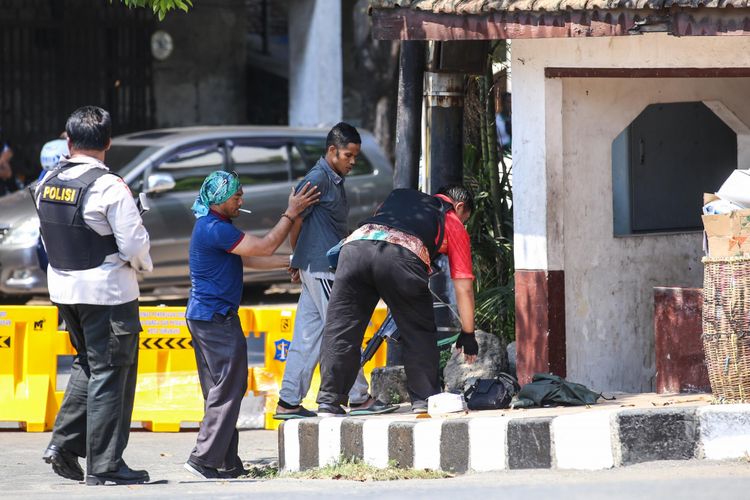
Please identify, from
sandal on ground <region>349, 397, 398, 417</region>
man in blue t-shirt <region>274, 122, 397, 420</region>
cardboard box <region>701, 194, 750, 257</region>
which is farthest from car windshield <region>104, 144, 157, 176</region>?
cardboard box <region>701, 194, 750, 257</region>

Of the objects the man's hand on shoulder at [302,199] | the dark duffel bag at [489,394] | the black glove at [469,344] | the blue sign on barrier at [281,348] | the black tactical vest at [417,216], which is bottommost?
the dark duffel bag at [489,394]

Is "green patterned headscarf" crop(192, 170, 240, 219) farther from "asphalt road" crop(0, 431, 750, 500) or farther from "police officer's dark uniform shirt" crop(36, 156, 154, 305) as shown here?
"asphalt road" crop(0, 431, 750, 500)

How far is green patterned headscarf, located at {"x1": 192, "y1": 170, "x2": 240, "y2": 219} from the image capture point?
690 cm

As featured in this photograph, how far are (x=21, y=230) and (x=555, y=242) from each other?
634cm

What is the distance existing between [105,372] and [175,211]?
6783mm

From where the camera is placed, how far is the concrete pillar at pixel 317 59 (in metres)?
17.5

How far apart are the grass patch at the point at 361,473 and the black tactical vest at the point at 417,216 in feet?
3.84

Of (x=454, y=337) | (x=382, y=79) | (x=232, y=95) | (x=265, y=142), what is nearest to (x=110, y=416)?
(x=454, y=337)

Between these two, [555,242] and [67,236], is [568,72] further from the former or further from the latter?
[67,236]

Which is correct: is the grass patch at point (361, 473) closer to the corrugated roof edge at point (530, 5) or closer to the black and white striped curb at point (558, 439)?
the black and white striped curb at point (558, 439)

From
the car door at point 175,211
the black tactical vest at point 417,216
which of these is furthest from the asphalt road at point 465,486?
the car door at point 175,211

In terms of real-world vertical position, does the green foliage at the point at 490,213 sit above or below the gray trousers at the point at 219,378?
above

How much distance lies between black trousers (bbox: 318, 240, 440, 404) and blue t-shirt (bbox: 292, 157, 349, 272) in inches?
21.9

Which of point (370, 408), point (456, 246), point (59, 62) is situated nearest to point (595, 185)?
point (456, 246)
